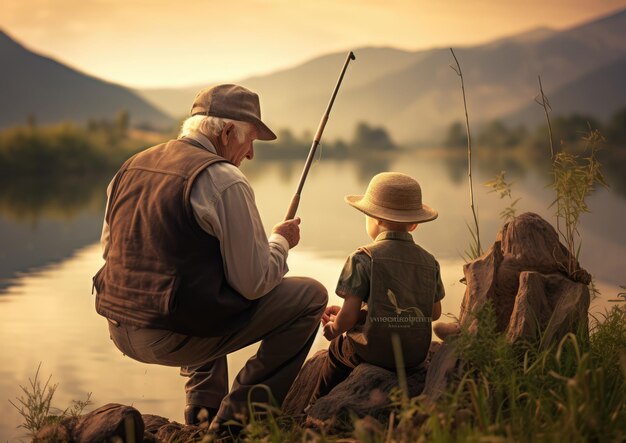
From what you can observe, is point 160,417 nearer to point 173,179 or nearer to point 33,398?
point 33,398

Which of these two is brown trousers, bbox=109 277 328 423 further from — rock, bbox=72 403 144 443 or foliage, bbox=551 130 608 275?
foliage, bbox=551 130 608 275

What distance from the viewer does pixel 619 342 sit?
3965 millimetres

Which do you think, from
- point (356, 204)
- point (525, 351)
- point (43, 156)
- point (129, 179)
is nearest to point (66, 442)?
point (129, 179)

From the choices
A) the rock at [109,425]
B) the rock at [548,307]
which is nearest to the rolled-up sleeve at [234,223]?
the rock at [109,425]

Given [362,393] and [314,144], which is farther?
[314,144]

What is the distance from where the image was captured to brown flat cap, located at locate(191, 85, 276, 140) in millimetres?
3908

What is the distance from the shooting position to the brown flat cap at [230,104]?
391 centimetres

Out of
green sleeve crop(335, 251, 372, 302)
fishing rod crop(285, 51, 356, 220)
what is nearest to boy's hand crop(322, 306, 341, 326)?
green sleeve crop(335, 251, 372, 302)

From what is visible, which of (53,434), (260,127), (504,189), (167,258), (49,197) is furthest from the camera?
(49,197)

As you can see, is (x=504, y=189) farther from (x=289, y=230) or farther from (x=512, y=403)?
(x=512, y=403)

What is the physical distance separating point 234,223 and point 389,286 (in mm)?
742

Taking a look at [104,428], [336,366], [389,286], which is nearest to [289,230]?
[389,286]

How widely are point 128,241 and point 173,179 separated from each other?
0.35 m

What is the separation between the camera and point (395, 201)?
157 inches
